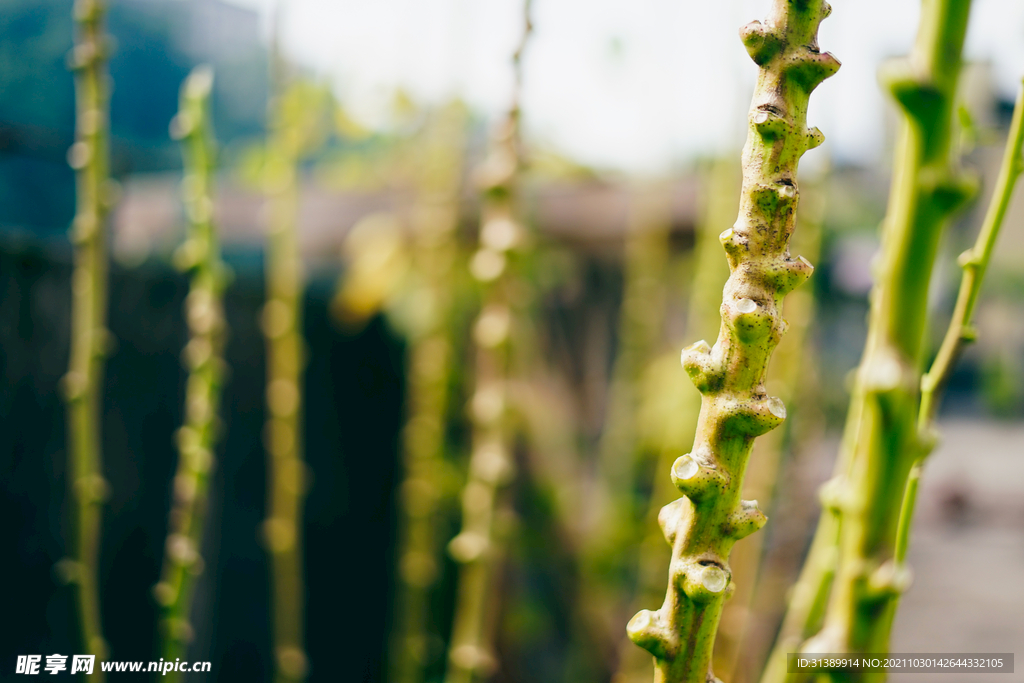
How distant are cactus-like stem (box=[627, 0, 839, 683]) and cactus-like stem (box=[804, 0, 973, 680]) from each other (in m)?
0.02

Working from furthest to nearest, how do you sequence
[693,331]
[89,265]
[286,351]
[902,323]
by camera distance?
[693,331] → [286,351] → [89,265] → [902,323]

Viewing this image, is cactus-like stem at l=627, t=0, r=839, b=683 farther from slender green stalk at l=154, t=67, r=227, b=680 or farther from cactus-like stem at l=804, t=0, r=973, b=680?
slender green stalk at l=154, t=67, r=227, b=680

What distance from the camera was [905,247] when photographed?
12 cm

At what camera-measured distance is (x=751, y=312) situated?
13 centimetres

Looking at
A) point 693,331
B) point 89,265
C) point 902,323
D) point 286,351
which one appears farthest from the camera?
point 693,331

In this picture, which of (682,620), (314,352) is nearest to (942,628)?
(314,352)

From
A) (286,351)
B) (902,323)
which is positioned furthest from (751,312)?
(286,351)

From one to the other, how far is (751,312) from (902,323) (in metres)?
0.02

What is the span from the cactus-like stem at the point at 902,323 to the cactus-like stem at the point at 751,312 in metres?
0.02

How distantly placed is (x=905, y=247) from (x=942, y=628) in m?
1.47

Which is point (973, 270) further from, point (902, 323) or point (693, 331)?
point (693, 331)

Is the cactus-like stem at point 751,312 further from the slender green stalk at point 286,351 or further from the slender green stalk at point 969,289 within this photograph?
the slender green stalk at point 286,351

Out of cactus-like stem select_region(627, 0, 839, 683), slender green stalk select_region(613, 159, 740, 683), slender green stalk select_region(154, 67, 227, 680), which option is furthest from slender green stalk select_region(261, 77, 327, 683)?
cactus-like stem select_region(627, 0, 839, 683)

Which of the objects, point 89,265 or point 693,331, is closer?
point 89,265
